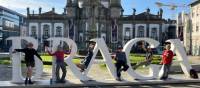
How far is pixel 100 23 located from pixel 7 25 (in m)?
25.4

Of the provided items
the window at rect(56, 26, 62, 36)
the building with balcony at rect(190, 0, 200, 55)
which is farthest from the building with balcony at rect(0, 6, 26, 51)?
the building with balcony at rect(190, 0, 200, 55)

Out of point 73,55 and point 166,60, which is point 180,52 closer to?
point 166,60

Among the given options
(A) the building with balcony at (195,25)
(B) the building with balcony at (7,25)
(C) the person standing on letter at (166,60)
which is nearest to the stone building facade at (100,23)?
(B) the building with balcony at (7,25)

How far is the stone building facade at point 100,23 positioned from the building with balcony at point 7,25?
5.03m

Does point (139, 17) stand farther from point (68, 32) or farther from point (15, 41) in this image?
point (15, 41)

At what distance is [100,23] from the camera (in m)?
98.6

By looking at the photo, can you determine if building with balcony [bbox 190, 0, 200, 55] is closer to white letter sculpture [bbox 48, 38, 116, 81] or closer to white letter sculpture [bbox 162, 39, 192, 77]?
white letter sculpture [bbox 162, 39, 192, 77]

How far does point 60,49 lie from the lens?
60.4 ft

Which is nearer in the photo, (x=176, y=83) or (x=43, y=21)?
(x=176, y=83)

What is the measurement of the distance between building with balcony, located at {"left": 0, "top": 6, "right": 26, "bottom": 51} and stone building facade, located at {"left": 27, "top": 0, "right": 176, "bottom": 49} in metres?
5.03

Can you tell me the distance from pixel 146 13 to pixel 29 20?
87.5 ft

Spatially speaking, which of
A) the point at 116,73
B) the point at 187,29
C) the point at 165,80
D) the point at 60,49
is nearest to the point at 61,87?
the point at 60,49

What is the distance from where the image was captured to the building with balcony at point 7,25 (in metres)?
101

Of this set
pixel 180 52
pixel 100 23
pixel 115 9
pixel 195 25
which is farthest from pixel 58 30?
pixel 180 52
